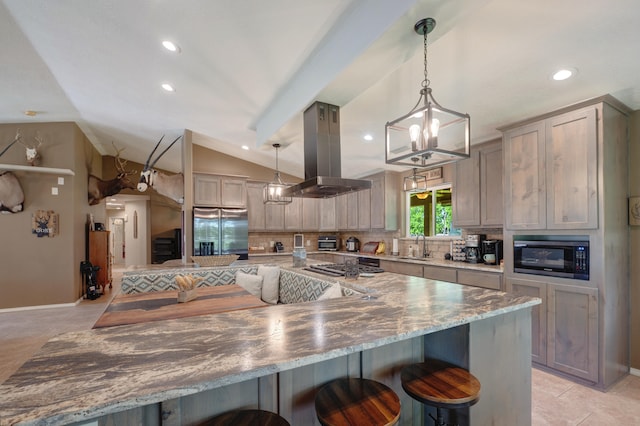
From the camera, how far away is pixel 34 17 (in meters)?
2.64

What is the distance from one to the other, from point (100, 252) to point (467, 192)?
690 centimetres

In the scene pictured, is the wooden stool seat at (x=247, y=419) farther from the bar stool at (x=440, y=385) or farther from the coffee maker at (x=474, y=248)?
the coffee maker at (x=474, y=248)

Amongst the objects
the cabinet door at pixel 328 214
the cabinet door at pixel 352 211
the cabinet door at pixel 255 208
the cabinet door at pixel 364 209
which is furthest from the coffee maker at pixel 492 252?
the cabinet door at pixel 255 208

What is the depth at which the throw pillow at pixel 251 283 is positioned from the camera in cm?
351

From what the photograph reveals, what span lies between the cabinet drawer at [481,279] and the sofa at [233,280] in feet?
6.25

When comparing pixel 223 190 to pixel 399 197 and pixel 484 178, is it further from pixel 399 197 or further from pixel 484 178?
pixel 484 178

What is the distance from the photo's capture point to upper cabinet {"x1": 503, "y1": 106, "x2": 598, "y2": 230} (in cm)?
A: 257

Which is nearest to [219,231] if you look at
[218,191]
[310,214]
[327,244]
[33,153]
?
[218,191]

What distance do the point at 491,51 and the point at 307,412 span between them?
2451 millimetres

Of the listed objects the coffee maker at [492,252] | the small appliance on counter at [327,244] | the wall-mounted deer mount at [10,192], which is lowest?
the small appliance on counter at [327,244]

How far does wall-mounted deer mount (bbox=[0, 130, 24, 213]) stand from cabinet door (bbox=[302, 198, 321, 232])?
489 centimetres

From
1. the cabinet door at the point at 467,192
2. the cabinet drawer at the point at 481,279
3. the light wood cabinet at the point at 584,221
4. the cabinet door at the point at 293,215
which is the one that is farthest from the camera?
the cabinet door at the point at 293,215

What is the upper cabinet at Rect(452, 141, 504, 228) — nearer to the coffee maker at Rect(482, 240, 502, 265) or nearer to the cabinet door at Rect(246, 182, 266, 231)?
the coffee maker at Rect(482, 240, 502, 265)

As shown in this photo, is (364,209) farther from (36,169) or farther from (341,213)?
(36,169)
